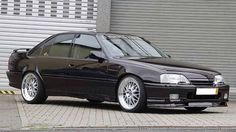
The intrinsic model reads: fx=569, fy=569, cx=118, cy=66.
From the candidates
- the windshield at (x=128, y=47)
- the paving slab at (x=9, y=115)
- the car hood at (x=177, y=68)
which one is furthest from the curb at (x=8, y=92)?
the car hood at (x=177, y=68)

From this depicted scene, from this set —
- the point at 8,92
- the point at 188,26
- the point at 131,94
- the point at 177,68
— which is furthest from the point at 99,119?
the point at 188,26

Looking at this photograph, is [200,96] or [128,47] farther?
[128,47]

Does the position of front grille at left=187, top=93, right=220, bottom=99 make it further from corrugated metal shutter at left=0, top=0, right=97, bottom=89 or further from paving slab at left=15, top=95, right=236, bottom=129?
corrugated metal shutter at left=0, top=0, right=97, bottom=89

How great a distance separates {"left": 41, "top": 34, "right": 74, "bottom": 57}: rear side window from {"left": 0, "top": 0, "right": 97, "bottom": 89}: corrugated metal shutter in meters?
4.21

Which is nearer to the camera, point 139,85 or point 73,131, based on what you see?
point 73,131

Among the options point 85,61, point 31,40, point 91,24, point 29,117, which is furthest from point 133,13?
point 29,117

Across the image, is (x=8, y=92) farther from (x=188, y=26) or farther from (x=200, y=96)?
(x=200, y=96)

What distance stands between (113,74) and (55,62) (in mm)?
1561

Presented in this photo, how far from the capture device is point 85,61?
10.9 metres

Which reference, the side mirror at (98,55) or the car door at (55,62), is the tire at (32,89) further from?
the side mirror at (98,55)

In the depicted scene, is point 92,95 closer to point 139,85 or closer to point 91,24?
point 139,85

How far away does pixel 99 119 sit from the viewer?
30.3ft

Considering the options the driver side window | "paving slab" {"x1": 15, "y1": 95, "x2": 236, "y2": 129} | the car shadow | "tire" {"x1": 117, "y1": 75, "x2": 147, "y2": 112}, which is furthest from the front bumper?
the driver side window

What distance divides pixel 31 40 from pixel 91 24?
177cm
